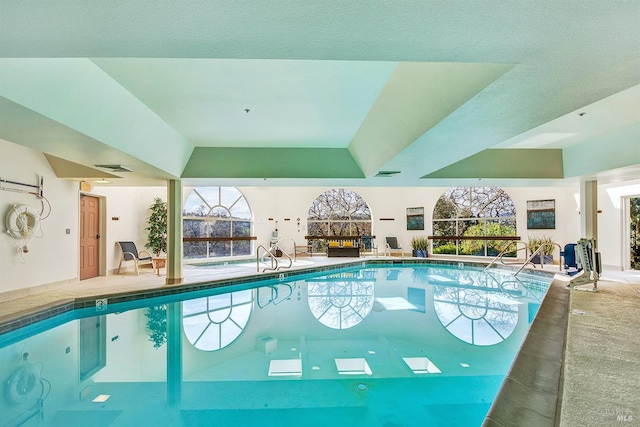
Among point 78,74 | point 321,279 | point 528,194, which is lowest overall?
point 321,279

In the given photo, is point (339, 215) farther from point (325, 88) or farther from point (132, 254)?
point (325, 88)

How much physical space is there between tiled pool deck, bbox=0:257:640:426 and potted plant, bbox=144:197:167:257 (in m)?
3.14

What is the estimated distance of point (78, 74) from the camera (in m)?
3.16

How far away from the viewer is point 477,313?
17.6 ft

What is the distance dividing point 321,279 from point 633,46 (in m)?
7.57

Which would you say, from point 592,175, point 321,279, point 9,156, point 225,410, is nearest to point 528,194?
point 592,175

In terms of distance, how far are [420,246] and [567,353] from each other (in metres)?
9.93

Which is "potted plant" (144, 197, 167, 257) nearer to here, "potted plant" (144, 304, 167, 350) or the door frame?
the door frame

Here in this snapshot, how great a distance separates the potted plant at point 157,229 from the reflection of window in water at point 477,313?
25.5ft

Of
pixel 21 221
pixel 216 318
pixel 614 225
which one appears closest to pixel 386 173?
pixel 216 318

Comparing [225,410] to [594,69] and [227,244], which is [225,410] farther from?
[227,244]

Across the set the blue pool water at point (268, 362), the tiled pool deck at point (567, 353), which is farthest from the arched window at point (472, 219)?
the blue pool water at point (268, 362)

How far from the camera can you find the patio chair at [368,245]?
12.9 metres

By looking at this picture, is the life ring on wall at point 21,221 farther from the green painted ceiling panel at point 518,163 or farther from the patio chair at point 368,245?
the patio chair at point 368,245
